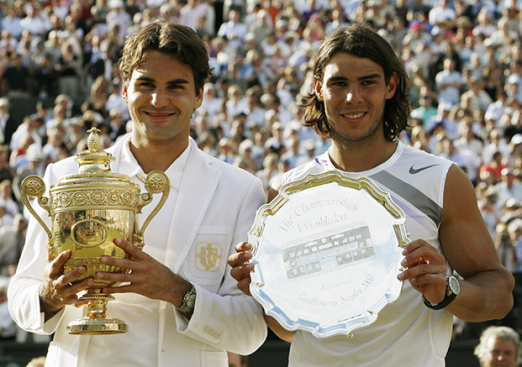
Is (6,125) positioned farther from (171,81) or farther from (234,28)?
(171,81)

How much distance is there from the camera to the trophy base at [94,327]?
316cm

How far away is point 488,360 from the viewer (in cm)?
557

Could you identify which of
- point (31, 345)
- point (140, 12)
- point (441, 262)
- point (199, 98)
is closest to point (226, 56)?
point (140, 12)

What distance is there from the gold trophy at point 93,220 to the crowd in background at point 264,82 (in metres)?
6.61

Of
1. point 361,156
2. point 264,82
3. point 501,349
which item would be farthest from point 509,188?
point 361,156

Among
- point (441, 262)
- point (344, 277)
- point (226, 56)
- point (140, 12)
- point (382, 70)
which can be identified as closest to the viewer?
point (441, 262)

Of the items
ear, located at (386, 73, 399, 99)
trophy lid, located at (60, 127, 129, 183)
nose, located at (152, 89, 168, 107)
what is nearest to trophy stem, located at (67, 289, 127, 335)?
trophy lid, located at (60, 127, 129, 183)

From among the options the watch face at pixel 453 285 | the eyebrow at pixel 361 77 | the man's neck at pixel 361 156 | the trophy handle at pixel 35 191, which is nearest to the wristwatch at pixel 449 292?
the watch face at pixel 453 285

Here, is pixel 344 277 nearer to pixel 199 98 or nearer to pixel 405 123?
pixel 405 123

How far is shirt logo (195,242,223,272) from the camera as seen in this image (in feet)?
11.7

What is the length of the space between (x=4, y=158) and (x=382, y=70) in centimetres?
940

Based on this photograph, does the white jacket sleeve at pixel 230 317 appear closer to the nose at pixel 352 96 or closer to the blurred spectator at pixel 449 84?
the nose at pixel 352 96

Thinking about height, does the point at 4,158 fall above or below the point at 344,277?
above

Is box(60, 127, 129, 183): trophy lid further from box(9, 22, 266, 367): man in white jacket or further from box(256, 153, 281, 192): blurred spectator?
box(256, 153, 281, 192): blurred spectator
